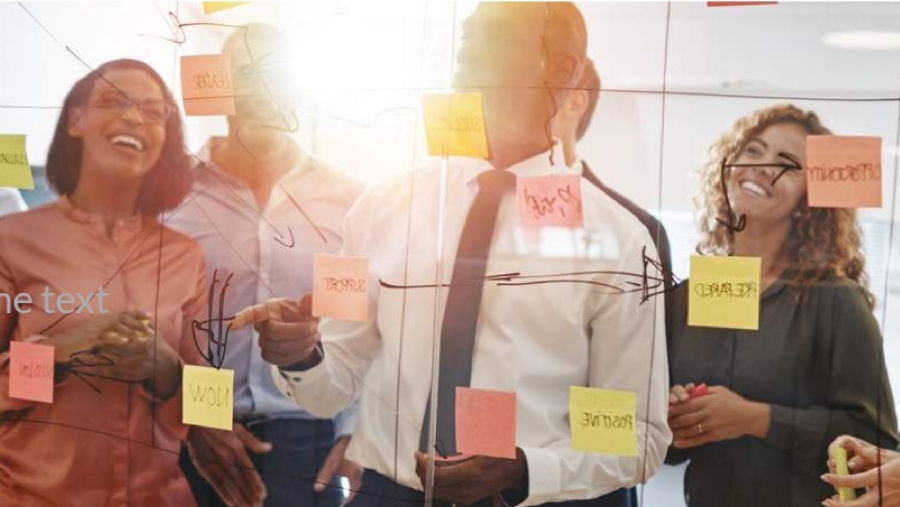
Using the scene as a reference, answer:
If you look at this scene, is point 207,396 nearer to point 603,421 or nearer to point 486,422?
point 486,422

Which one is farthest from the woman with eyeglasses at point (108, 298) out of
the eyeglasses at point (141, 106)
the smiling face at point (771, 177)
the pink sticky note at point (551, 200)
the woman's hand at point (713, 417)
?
the smiling face at point (771, 177)

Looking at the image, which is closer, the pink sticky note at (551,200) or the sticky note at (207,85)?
the pink sticky note at (551,200)

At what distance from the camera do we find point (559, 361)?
49.7 inches


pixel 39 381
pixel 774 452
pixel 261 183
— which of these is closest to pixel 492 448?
pixel 774 452

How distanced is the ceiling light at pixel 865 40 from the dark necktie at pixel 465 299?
1.66ft

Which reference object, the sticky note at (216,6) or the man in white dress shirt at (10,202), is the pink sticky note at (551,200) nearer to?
the sticky note at (216,6)

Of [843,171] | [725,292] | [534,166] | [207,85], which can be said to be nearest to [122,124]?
[207,85]

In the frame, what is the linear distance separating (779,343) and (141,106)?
1140 mm

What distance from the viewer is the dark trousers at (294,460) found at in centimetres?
138

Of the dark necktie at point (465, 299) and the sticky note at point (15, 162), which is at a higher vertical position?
the sticky note at point (15, 162)

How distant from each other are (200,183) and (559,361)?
701mm

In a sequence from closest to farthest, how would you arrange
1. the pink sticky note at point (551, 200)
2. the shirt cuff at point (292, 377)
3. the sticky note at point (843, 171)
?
the sticky note at point (843, 171) < the pink sticky note at point (551, 200) < the shirt cuff at point (292, 377)

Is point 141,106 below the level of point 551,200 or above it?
above

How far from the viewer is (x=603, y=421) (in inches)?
48.9
